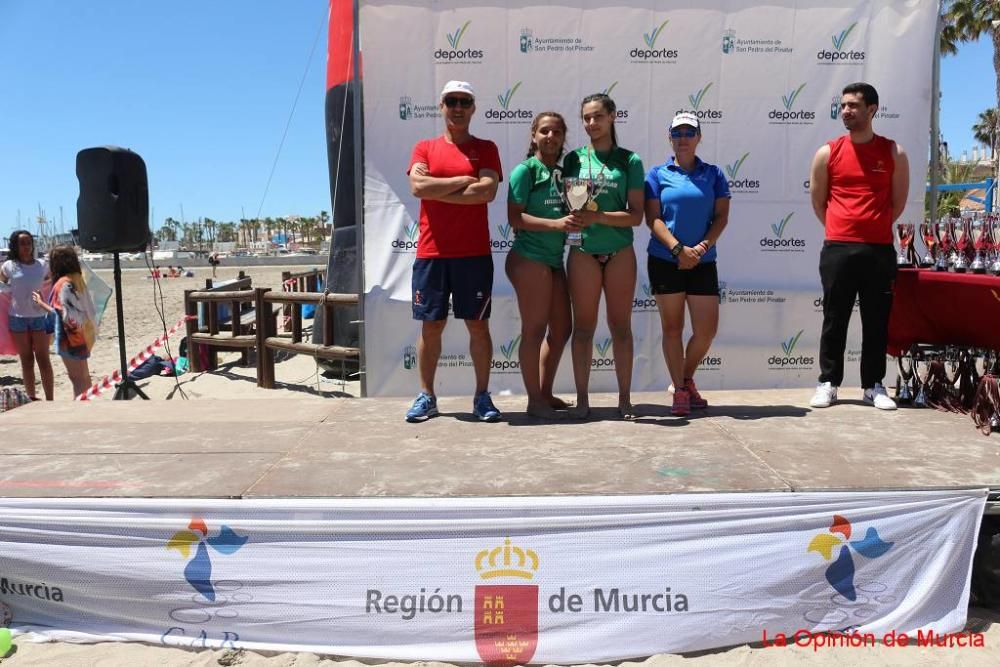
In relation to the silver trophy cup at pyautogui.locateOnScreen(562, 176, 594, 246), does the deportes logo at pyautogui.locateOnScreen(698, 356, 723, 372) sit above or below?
below

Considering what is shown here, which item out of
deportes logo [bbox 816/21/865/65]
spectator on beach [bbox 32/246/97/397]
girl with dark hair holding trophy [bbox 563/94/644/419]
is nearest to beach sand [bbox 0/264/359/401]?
spectator on beach [bbox 32/246/97/397]

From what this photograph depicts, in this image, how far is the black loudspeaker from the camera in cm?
575

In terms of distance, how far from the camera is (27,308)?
6.89 metres

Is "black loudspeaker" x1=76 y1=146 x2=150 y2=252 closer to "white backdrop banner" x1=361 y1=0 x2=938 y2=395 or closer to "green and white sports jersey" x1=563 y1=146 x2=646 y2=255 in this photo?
"white backdrop banner" x1=361 y1=0 x2=938 y2=395

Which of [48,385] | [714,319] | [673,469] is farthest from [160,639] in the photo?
[48,385]

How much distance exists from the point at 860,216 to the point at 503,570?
2.73 m

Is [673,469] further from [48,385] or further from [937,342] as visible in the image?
[48,385]

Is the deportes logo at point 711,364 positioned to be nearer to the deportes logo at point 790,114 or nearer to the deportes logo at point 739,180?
the deportes logo at point 739,180

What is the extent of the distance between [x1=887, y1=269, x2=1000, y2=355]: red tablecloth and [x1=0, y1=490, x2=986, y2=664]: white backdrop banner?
1238 mm

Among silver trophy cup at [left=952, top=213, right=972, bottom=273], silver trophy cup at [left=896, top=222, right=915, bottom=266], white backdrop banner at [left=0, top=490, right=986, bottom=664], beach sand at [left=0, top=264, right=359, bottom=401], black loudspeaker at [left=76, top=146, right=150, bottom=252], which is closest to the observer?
white backdrop banner at [left=0, top=490, right=986, bottom=664]

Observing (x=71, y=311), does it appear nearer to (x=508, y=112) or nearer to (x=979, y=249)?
(x=508, y=112)

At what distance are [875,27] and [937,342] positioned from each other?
251 cm

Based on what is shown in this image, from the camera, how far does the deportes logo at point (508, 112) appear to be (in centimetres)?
521
